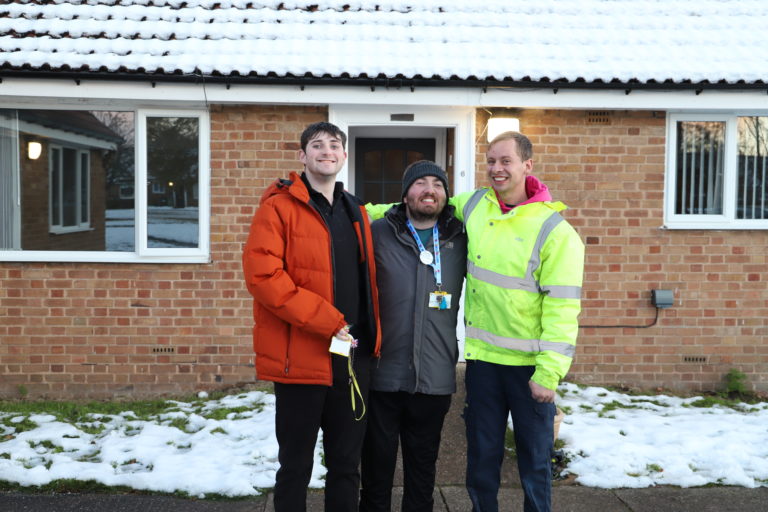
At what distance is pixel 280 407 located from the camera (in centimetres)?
341

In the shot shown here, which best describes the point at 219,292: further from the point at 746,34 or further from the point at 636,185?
the point at 746,34

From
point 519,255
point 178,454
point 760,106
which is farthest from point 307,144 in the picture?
point 760,106

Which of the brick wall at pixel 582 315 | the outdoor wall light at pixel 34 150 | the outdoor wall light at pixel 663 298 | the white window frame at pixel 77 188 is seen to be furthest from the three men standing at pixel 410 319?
the outdoor wall light at pixel 34 150

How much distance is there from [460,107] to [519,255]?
3.74 meters

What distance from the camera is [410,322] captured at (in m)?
3.58

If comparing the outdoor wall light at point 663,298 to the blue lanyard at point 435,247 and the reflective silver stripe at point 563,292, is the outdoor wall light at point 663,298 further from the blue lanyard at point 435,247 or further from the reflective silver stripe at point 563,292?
the blue lanyard at point 435,247

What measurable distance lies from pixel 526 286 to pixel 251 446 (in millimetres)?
2686

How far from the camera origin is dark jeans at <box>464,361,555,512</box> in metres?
3.53

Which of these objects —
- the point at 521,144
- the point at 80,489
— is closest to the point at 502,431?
the point at 521,144

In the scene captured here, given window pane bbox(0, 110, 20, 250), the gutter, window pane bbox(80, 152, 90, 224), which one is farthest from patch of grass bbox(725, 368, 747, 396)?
window pane bbox(0, 110, 20, 250)

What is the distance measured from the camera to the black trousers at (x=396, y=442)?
362 cm

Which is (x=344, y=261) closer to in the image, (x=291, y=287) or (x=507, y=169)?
(x=291, y=287)

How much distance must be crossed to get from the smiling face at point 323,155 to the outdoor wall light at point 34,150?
4.49 metres

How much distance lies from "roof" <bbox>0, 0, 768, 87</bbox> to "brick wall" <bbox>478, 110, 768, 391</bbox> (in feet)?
1.75
